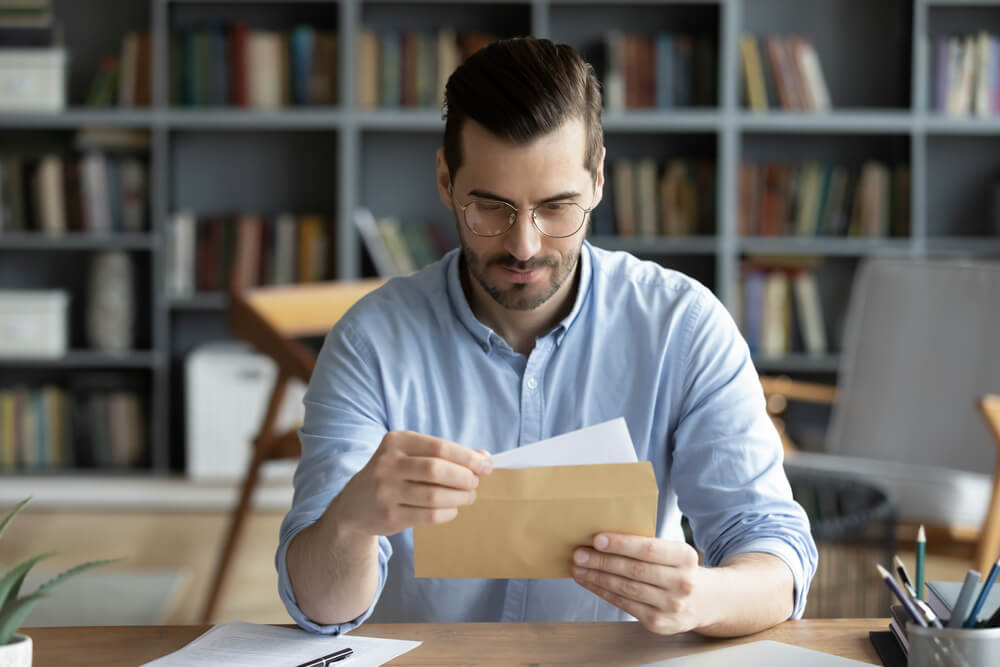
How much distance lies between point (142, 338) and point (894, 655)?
361cm

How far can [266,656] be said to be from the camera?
3.14 ft

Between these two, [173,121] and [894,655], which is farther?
[173,121]

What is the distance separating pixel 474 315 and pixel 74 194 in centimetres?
299

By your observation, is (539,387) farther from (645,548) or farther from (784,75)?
(784,75)

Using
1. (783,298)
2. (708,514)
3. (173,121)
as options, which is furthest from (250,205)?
(708,514)

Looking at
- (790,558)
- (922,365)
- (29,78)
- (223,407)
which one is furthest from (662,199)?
(790,558)

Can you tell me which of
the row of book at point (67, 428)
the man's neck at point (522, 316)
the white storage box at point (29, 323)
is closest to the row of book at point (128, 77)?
the white storage box at point (29, 323)

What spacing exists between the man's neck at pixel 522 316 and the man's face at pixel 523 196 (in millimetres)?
68

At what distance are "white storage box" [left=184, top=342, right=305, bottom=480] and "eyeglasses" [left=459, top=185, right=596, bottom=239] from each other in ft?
8.82

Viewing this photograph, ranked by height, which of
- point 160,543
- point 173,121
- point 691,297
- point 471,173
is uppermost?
point 173,121

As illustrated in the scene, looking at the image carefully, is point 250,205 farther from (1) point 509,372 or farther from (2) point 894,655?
(2) point 894,655

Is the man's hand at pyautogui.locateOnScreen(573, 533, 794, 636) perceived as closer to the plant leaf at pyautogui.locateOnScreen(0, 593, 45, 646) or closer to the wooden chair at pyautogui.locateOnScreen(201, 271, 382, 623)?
the plant leaf at pyautogui.locateOnScreen(0, 593, 45, 646)

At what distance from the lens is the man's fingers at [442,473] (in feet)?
2.94

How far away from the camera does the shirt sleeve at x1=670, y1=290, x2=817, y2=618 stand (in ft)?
3.76
